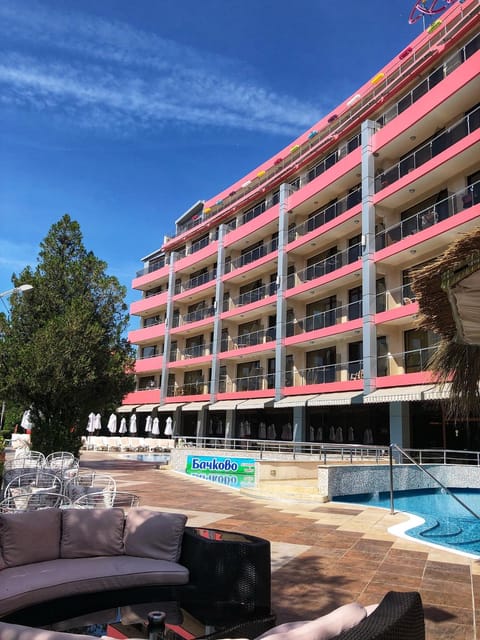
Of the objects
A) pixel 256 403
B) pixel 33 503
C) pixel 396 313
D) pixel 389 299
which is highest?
pixel 389 299

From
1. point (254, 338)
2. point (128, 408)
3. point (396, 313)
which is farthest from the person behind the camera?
point (128, 408)

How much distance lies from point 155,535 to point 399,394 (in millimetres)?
16780

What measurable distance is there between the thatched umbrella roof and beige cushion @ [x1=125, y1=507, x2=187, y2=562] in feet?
10.1

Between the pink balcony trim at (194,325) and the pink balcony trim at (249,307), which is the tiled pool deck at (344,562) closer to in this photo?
the pink balcony trim at (249,307)

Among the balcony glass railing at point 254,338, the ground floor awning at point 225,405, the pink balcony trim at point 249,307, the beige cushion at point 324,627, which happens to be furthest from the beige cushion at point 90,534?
the ground floor awning at point 225,405

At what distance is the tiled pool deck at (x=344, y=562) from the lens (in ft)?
15.8

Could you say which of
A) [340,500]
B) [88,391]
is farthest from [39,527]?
[88,391]

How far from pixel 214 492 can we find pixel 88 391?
620cm

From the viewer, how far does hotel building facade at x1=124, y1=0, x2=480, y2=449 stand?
20.6 meters

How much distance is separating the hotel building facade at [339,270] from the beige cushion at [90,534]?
11046mm

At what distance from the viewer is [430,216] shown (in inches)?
818

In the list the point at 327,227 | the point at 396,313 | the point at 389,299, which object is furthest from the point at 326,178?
the point at 396,313

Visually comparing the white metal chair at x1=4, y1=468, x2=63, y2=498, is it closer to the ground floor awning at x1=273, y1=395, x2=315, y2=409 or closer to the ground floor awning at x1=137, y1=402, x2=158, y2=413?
the ground floor awning at x1=273, y1=395, x2=315, y2=409

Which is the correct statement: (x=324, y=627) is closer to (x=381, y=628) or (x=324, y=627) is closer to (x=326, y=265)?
(x=381, y=628)
